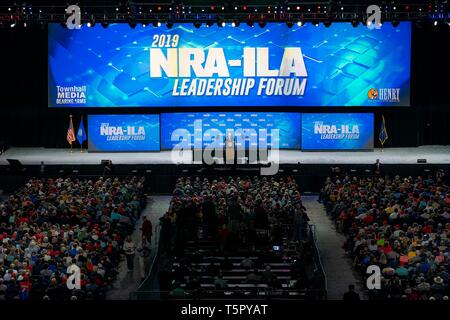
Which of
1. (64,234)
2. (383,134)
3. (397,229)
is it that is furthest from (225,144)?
(64,234)

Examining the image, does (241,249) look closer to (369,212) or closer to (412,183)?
(369,212)

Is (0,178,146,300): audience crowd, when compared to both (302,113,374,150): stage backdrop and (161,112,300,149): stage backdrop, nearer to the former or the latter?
(161,112,300,149): stage backdrop

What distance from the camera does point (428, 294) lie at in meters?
15.8

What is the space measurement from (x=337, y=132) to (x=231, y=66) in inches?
219

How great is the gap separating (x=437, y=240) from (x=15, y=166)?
17683mm

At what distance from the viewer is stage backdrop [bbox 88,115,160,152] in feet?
115

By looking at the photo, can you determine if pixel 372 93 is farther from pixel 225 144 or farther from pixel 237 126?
pixel 225 144

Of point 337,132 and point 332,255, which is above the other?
point 337,132

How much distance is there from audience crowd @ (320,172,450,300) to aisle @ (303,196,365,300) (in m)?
0.32

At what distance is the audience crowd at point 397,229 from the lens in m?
16.6

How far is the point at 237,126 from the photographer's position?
34.9 m

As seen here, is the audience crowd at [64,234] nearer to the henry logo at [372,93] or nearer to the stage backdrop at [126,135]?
the stage backdrop at [126,135]

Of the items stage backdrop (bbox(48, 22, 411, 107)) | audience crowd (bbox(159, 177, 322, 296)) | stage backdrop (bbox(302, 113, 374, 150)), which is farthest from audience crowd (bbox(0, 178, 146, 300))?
stage backdrop (bbox(302, 113, 374, 150))
